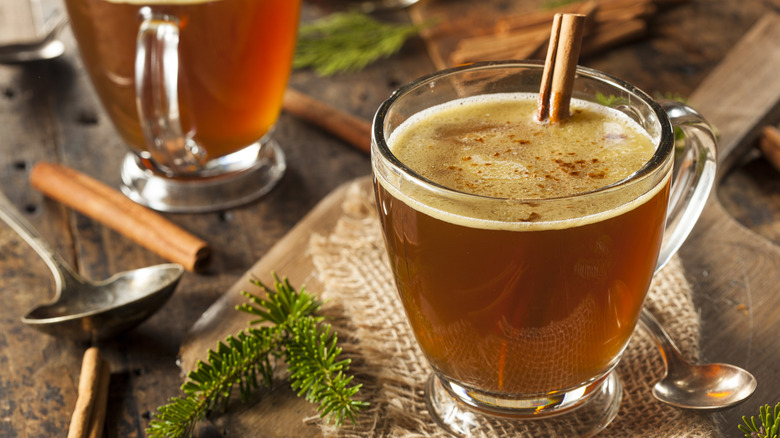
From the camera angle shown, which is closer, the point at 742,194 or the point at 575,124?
the point at 575,124

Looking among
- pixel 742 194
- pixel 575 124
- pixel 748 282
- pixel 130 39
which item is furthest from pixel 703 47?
pixel 130 39

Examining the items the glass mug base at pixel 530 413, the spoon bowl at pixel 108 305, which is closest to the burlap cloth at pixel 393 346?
the glass mug base at pixel 530 413

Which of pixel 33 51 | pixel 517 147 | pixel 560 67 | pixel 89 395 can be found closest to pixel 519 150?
pixel 517 147

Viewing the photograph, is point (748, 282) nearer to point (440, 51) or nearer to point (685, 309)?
point (685, 309)

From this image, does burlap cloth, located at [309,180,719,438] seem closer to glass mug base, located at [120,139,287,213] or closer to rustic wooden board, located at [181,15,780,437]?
rustic wooden board, located at [181,15,780,437]

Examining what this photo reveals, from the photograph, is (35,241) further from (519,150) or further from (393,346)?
(519,150)

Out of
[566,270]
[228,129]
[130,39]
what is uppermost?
[566,270]
